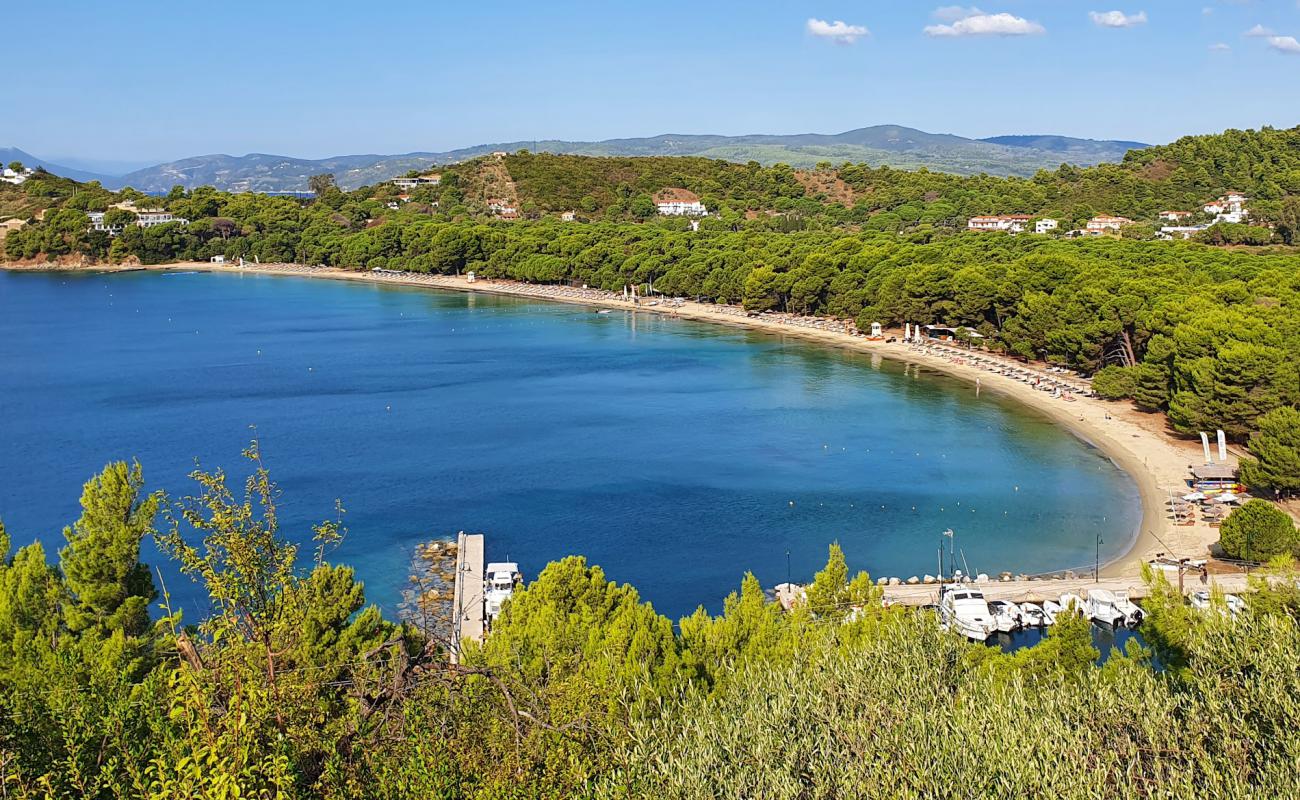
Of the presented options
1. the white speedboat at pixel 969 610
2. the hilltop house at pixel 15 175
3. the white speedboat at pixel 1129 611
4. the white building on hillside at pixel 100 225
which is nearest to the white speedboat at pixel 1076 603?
the white speedboat at pixel 1129 611

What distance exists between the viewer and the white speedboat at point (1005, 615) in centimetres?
1836

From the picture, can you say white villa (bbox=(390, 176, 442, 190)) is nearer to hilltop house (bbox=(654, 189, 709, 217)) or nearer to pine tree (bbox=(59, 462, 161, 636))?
hilltop house (bbox=(654, 189, 709, 217))

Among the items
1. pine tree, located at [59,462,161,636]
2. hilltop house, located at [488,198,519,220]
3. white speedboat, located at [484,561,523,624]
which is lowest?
white speedboat, located at [484,561,523,624]

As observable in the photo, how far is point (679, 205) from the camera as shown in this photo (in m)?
97.1

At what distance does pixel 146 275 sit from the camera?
274 feet

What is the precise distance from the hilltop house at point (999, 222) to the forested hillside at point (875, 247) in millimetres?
2450

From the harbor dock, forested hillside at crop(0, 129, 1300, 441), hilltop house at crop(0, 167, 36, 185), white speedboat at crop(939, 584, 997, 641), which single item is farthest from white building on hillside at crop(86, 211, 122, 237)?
white speedboat at crop(939, 584, 997, 641)

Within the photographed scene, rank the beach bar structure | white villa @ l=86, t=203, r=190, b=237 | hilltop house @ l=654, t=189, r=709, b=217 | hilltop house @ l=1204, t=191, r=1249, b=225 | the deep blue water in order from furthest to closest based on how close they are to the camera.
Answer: hilltop house @ l=654, t=189, r=709, b=217
white villa @ l=86, t=203, r=190, b=237
hilltop house @ l=1204, t=191, r=1249, b=225
the beach bar structure
the deep blue water

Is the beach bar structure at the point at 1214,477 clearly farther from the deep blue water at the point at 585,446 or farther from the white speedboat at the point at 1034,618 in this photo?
the white speedboat at the point at 1034,618

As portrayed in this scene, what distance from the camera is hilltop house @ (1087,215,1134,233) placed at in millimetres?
70188

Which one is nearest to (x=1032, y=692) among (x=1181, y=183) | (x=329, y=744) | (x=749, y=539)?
(x=329, y=744)

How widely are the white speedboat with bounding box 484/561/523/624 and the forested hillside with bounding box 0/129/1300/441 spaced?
1911 centimetres

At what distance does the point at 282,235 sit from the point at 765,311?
49.0 meters

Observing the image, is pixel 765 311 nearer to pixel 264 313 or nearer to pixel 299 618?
pixel 264 313
